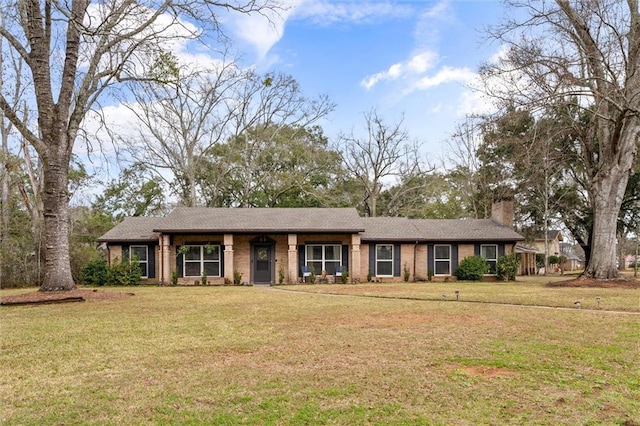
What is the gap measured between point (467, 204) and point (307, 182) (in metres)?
14.5

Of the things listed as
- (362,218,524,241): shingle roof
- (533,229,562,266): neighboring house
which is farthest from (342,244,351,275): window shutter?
(533,229,562,266): neighboring house

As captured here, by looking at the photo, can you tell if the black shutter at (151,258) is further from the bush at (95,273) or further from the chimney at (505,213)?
the chimney at (505,213)

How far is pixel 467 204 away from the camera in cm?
3931

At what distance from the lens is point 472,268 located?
2305 centimetres

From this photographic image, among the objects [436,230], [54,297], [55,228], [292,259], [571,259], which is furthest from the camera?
[571,259]

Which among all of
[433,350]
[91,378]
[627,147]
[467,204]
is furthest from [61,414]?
[467,204]

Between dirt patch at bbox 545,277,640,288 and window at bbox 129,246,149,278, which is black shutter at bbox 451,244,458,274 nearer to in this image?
dirt patch at bbox 545,277,640,288

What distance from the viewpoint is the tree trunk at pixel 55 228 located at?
1420cm

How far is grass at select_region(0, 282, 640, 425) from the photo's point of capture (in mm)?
4281

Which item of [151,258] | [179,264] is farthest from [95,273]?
[179,264]

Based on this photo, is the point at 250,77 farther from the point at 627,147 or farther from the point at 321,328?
the point at 321,328

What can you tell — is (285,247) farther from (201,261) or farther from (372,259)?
(372,259)

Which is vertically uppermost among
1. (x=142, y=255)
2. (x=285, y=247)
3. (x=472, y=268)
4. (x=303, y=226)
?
(x=303, y=226)

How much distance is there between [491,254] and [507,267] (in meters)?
1.14
